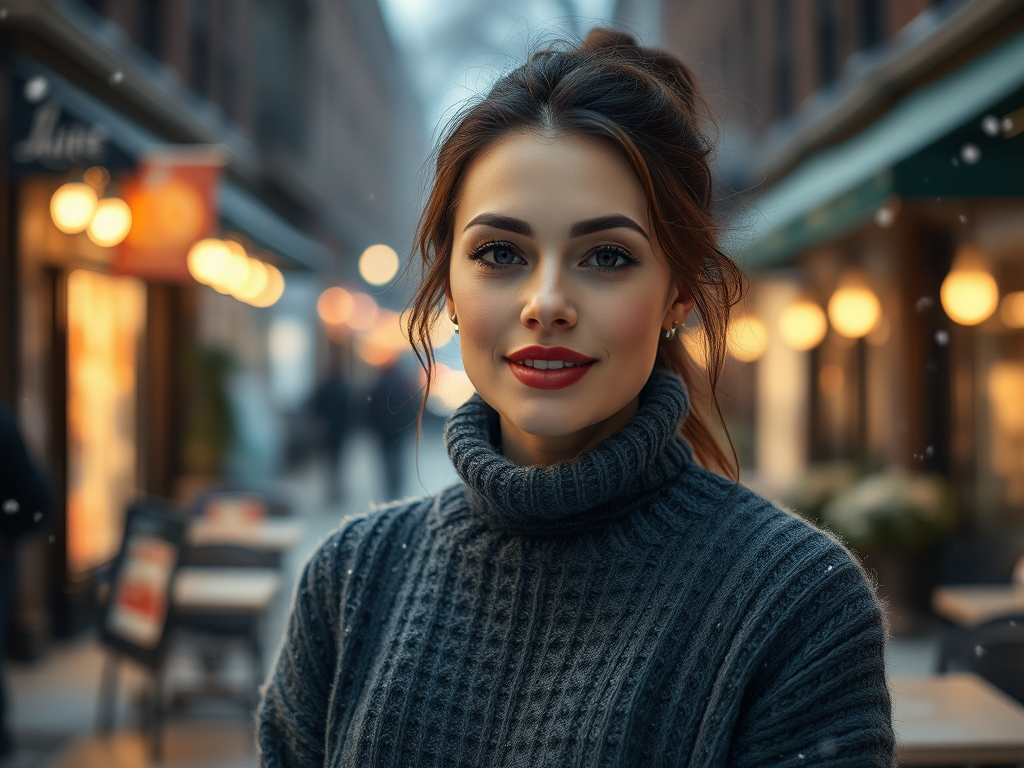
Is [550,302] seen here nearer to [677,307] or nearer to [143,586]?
[677,307]

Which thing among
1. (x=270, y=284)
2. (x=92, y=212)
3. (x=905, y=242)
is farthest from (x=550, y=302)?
(x=270, y=284)

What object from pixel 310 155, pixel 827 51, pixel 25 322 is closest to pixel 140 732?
pixel 25 322

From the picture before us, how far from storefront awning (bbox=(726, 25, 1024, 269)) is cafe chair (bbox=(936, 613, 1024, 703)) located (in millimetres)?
1409

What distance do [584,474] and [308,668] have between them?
58 centimetres

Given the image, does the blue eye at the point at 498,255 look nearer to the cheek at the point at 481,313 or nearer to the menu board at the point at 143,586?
the cheek at the point at 481,313

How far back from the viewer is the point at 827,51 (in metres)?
11.1

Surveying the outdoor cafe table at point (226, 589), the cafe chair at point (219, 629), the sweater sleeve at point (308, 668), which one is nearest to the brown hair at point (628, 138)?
the sweater sleeve at point (308, 668)

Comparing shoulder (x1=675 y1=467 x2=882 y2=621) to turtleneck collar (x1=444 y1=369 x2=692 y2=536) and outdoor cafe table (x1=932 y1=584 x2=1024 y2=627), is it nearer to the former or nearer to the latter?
turtleneck collar (x1=444 y1=369 x2=692 y2=536)

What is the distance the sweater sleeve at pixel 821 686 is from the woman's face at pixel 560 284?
0.37 m

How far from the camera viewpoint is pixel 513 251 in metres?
1.33

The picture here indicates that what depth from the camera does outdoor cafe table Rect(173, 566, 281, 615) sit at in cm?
450

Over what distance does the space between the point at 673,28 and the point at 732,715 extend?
24.3 m

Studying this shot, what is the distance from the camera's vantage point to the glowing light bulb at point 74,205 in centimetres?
493

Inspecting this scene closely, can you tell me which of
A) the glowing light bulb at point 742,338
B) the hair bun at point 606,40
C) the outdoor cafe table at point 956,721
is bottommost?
the outdoor cafe table at point 956,721
